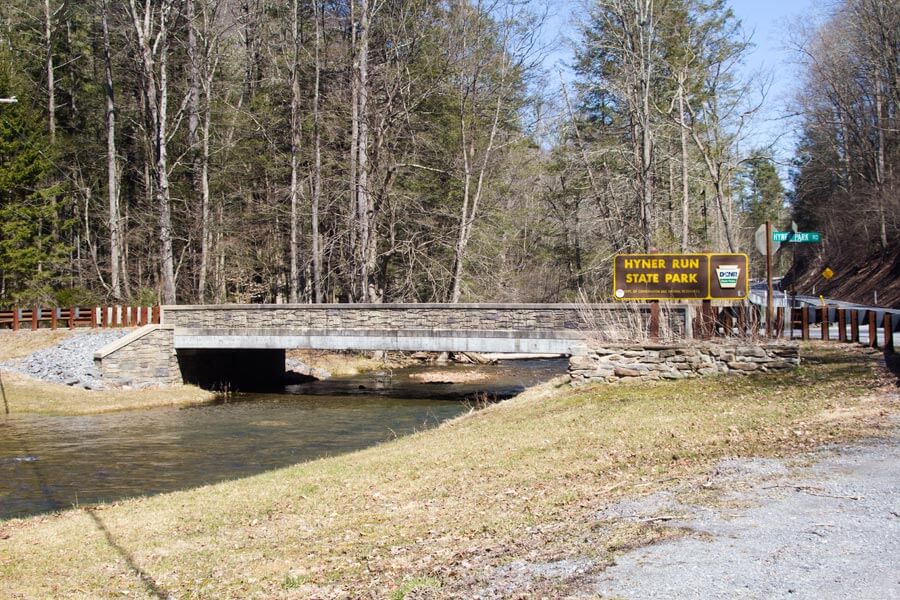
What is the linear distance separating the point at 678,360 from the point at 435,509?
31.4ft

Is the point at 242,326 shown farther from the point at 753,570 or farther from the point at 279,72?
the point at 753,570

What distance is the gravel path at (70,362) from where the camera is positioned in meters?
29.2

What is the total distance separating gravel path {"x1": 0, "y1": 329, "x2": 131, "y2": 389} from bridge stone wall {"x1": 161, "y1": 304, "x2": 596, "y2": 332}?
102 inches

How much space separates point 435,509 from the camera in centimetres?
973

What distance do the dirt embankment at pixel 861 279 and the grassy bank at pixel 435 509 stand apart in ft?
85.9

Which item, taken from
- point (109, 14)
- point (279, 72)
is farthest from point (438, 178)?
point (109, 14)

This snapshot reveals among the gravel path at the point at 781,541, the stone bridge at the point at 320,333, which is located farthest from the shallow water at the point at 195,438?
the gravel path at the point at 781,541

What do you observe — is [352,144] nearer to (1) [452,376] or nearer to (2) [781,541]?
(1) [452,376]

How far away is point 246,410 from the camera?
2705 cm

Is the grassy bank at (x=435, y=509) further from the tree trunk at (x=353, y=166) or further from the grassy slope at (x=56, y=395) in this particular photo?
the tree trunk at (x=353, y=166)

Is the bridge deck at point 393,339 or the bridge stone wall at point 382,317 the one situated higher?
the bridge stone wall at point 382,317

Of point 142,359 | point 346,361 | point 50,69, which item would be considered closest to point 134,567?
point 142,359

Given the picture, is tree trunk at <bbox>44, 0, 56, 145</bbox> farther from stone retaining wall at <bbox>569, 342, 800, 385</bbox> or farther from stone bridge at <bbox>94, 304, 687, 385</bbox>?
stone retaining wall at <bbox>569, 342, 800, 385</bbox>

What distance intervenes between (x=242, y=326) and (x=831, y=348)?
64.7ft
